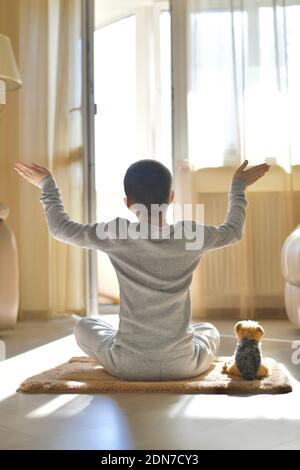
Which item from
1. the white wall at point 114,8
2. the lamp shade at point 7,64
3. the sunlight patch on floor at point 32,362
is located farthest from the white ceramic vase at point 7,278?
the white wall at point 114,8

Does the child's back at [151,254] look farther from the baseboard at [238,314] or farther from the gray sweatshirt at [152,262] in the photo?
the baseboard at [238,314]

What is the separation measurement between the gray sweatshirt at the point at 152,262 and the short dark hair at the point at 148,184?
0.07 m

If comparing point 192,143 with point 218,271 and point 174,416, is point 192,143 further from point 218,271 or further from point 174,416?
point 174,416

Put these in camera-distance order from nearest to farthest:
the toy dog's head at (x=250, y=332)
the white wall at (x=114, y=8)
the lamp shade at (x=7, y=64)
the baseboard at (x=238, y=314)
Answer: the toy dog's head at (x=250, y=332) < the lamp shade at (x=7, y=64) < the baseboard at (x=238, y=314) < the white wall at (x=114, y=8)

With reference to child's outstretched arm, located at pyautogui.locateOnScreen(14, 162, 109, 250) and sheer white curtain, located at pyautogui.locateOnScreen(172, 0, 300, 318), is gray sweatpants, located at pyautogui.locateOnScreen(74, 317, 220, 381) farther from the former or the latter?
sheer white curtain, located at pyautogui.locateOnScreen(172, 0, 300, 318)

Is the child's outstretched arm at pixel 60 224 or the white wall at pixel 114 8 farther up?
the white wall at pixel 114 8

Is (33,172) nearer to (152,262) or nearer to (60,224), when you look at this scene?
(60,224)

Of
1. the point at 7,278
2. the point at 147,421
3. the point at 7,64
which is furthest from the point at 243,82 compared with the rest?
the point at 147,421

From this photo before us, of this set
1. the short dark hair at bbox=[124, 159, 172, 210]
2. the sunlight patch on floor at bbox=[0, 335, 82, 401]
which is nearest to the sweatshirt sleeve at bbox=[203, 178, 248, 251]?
the short dark hair at bbox=[124, 159, 172, 210]

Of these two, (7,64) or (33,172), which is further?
(7,64)

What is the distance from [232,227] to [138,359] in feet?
1.36

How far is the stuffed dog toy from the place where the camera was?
1.67m

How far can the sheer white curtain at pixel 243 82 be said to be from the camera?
3.25 metres
